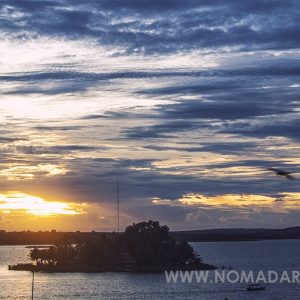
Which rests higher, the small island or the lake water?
the small island

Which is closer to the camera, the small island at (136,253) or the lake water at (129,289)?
the lake water at (129,289)

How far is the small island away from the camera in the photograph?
18150cm

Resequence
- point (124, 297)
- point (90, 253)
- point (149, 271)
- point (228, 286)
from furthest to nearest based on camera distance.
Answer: point (90, 253) < point (149, 271) < point (228, 286) < point (124, 297)

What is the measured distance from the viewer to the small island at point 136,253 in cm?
18150

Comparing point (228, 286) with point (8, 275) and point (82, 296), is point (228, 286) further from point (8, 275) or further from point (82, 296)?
point (8, 275)

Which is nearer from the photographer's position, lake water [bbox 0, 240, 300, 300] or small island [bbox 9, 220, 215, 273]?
lake water [bbox 0, 240, 300, 300]

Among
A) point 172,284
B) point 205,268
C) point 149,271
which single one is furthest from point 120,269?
point 172,284

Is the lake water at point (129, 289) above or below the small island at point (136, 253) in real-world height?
below

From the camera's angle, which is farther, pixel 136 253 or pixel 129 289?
pixel 136 253

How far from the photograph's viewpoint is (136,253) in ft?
608

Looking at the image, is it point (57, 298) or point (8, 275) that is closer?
point (57, 298)

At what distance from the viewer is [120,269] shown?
609 feet

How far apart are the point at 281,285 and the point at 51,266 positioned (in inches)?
2751

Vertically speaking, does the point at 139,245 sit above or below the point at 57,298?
above
